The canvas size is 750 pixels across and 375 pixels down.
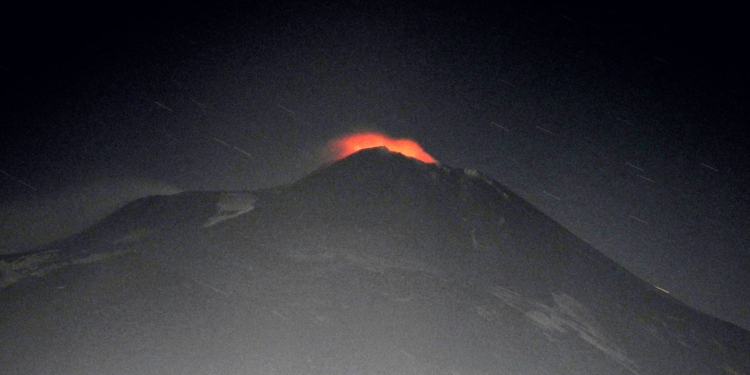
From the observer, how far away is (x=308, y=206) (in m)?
34.8

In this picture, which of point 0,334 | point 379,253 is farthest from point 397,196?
point 0,334

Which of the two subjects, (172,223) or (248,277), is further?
(172,223)

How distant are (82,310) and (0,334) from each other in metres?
2.46

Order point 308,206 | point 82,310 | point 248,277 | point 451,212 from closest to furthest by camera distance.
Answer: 1. point 82,310
2. point 248,277
3. point 308,206
4. point 451,212

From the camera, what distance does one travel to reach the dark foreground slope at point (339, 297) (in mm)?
15047

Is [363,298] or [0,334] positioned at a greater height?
[363,298]

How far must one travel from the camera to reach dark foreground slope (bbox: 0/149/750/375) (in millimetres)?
15047

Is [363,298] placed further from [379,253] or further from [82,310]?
[82,310]

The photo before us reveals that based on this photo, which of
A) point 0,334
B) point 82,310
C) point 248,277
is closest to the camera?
point 0,334

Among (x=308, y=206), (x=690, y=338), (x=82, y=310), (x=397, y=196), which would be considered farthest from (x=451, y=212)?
(x=82, y=310)

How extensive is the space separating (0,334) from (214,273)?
306 inches

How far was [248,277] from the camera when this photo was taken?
21.1 metres

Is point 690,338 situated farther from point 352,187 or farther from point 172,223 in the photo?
point 172,223

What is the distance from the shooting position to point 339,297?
772 inches
